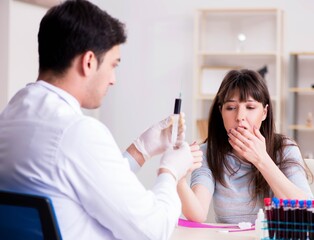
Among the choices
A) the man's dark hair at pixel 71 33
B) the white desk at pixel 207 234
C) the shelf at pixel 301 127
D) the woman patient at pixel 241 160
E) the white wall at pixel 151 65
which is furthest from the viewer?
the white wall at pixel 151 65

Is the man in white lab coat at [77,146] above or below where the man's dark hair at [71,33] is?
below

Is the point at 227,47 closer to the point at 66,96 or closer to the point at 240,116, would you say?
the point at 240,116

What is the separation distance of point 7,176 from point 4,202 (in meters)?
0.11

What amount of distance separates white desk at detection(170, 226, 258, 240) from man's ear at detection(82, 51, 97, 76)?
0.71 m

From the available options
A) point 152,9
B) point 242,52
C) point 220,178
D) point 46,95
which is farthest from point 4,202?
point 152,9

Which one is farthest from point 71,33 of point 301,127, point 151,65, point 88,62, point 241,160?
point 151,65

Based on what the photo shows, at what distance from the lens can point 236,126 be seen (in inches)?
94.2

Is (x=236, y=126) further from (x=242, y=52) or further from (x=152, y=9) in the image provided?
(x=152, y=9)

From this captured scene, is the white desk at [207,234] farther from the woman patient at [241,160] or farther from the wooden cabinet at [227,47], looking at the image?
the wooden cabinet at [227,47]

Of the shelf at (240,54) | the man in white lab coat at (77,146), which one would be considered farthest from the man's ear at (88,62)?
the shelf at (240,54)

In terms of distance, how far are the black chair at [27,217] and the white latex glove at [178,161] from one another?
374mm

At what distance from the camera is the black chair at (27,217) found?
3.92 feet

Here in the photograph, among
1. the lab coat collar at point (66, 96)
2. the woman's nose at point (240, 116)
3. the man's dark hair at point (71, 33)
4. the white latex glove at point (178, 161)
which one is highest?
the man's dark hair at point (71, 33)

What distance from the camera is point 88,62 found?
1.38 m
